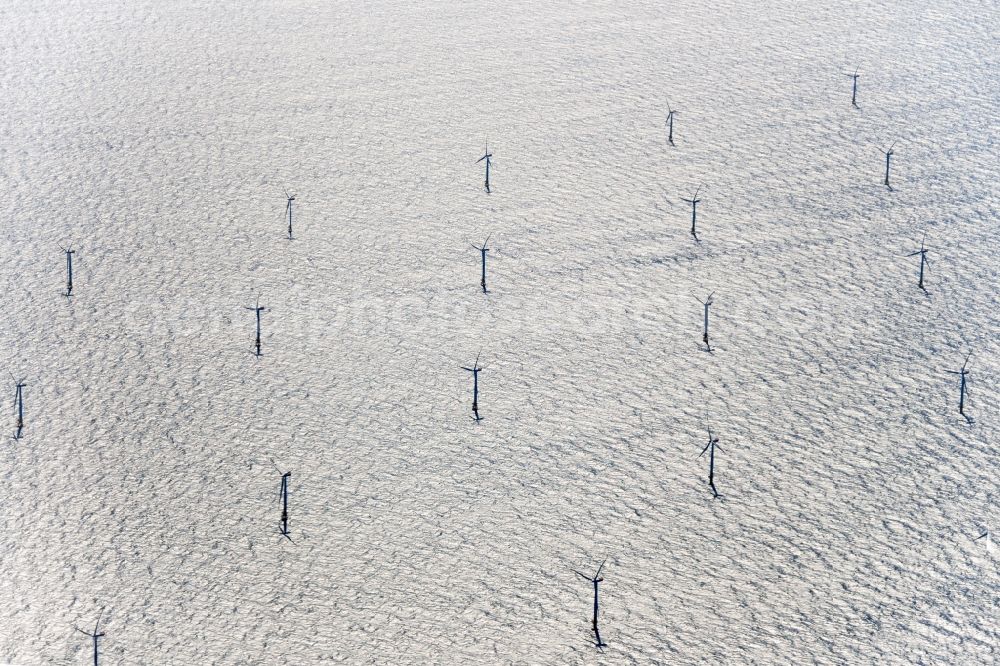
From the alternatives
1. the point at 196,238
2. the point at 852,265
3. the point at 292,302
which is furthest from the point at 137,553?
the point at 852,265

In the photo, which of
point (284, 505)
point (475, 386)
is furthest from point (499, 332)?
point (284, 505)

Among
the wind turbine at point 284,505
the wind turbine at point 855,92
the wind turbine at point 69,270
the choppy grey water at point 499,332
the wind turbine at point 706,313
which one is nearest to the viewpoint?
the choppy grey water at point 499,332

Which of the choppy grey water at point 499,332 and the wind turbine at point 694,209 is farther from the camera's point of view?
the wind turbine at point 694,209

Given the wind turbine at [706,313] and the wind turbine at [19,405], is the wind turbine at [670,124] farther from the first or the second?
the wind turbine at [19,405]

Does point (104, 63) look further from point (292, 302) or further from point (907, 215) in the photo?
point (907, 215)

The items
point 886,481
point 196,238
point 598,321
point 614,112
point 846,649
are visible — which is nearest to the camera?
point 846,649

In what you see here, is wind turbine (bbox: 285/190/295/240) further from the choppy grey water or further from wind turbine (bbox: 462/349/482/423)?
wind turbine (bbox: 462/349/482/423)

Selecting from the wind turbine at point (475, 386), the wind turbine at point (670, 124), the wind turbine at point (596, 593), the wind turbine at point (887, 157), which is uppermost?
the wind turbine at point (670, 124)

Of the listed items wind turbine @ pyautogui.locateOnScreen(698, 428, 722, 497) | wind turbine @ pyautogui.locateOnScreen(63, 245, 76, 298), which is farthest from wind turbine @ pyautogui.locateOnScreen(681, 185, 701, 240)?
wind turbine @ pyautogui.locateOnScreen(63, 245, 76, 298)

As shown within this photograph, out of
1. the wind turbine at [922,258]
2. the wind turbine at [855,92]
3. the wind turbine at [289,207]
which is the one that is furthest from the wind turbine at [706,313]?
the wind turbine at [289,207]

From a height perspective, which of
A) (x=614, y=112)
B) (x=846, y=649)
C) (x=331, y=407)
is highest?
(x=614, y=112)

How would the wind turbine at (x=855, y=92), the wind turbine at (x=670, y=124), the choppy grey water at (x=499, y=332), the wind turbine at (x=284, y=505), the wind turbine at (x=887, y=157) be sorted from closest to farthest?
1. the choppy grey water at (x=499, y=332)
2. the wind turbine at (x=284, y=505)
3. the wind turbine at (x=887, y=157)
4. the wind turbine at (x=670, y=124)
5. the wind turbine at (x=855, y=92)
